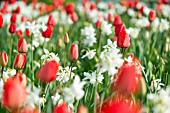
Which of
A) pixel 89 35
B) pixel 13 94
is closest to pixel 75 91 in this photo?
pixel 13 94

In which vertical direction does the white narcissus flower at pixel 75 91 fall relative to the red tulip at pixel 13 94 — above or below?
below

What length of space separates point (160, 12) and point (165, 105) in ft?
14.1

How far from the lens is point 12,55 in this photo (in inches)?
149

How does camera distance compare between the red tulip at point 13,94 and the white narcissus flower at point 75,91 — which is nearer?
the red tulip at point 13,94

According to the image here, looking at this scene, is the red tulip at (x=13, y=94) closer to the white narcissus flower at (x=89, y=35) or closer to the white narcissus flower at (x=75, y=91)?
the white narcissus flower at (x=75, y=91)

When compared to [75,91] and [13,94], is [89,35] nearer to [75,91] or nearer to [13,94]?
[75,91]

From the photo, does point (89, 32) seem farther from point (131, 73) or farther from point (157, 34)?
point (131, 73)

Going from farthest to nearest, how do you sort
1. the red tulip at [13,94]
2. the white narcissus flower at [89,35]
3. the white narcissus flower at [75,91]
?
the white narcissus flower at [89,35], the white narcissus flower at [75,91], the red tulip at [13,94]

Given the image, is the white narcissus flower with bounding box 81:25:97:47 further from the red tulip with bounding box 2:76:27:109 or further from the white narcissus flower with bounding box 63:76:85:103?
the red tulip with bounding box 2:76:27:109

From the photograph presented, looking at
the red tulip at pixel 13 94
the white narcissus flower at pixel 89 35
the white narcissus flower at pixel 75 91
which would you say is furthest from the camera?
the white narcissus flower at pixel 89 35

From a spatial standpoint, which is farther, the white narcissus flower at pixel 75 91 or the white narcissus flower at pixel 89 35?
the white narcissus flower at pixel 89 35

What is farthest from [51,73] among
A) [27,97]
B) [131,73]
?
[131,73]

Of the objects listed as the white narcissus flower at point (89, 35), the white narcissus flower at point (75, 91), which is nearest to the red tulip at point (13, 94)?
the white narcissus flower at point (75, 91)

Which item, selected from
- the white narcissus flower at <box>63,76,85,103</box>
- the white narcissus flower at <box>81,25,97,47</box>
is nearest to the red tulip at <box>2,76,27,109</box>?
the white narcissus flower at <box>63,76,85,103</box>
